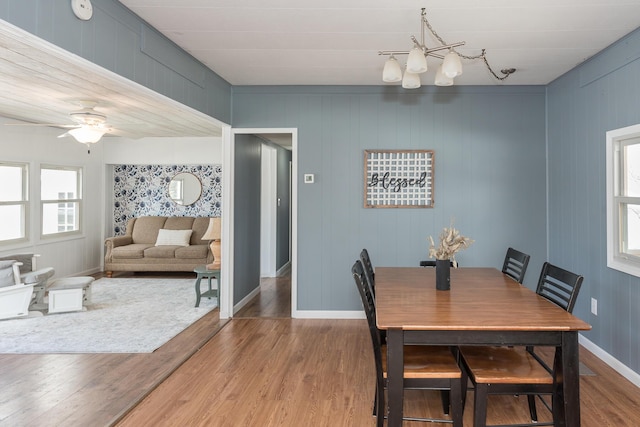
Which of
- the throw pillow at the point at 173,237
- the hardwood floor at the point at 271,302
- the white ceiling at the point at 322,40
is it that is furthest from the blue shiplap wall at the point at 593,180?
the throw pillow at the point at 173,237

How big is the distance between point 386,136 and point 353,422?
2926mm

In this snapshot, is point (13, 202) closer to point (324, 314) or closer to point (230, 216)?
point (230, 216)

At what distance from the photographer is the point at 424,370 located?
201cm

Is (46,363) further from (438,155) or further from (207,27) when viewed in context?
(438,155)

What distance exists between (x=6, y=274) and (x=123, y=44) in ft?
10.6

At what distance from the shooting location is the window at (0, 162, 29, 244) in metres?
5.48

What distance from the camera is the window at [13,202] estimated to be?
548cm

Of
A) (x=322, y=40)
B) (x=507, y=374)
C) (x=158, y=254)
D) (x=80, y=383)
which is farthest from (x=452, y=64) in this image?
(x=158, y=254)

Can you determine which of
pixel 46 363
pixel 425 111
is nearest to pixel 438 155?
pixel 425 111

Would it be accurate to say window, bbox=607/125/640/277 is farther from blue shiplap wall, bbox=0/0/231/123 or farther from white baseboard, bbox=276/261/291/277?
white baseboard, bbox=276/261/291/277

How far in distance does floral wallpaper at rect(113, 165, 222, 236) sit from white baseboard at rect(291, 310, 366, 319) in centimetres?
367

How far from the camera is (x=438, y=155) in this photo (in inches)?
171

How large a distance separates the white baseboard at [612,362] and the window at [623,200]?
710 mm

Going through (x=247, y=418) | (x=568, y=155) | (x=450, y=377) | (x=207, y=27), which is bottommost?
(x=247, y=418)
